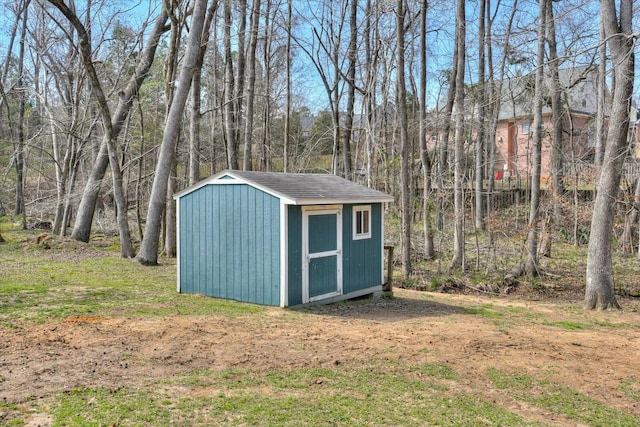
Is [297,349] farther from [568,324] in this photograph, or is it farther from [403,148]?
[403,148]

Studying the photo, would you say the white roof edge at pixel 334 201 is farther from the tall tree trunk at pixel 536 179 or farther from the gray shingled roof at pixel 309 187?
the tall tree trunk at pixel 536 179

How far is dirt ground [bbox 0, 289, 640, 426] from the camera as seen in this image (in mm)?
5055

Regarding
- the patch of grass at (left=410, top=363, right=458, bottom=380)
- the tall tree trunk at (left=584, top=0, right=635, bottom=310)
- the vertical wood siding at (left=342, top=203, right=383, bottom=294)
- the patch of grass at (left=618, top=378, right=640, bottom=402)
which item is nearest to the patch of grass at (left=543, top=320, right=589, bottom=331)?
the tall tree trunk at (left=584, top=0, right=635, bottom=310)

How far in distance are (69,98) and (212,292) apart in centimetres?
1534

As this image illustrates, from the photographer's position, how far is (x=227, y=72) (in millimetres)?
20578

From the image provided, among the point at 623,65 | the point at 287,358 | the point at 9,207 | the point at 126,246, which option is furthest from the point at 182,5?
the point at 9,207

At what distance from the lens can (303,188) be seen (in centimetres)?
934

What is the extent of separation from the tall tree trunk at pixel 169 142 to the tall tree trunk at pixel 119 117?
10.7 feet

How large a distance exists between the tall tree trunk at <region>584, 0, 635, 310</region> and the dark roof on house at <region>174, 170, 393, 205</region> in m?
3.87

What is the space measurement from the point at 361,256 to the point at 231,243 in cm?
250

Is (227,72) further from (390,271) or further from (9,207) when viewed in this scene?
(9,207)

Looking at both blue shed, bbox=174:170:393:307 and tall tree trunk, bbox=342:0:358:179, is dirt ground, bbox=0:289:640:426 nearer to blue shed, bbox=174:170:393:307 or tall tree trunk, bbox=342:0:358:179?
blue shed, bbox=174:170:393:307

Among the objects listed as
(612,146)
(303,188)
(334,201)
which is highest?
(612,146)

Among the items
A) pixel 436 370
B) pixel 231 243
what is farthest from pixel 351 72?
pixel 436 370
